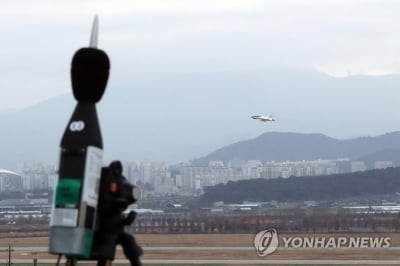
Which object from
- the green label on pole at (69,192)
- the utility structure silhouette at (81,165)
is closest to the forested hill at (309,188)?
the utility structure silhouette at (81,165)

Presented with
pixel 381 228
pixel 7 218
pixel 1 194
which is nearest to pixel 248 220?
pixel 381 228

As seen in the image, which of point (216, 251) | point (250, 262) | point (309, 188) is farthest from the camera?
point (309, 188)

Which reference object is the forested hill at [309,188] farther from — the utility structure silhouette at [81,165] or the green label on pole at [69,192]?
the green label on pole at [69,192]

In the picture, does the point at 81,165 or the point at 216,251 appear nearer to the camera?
the point at 81,165

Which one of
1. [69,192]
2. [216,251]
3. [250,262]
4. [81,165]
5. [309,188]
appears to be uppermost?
[309,188]

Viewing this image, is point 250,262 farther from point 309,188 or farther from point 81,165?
point 309,188

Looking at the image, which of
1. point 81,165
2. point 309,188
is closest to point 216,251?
point 81,165
